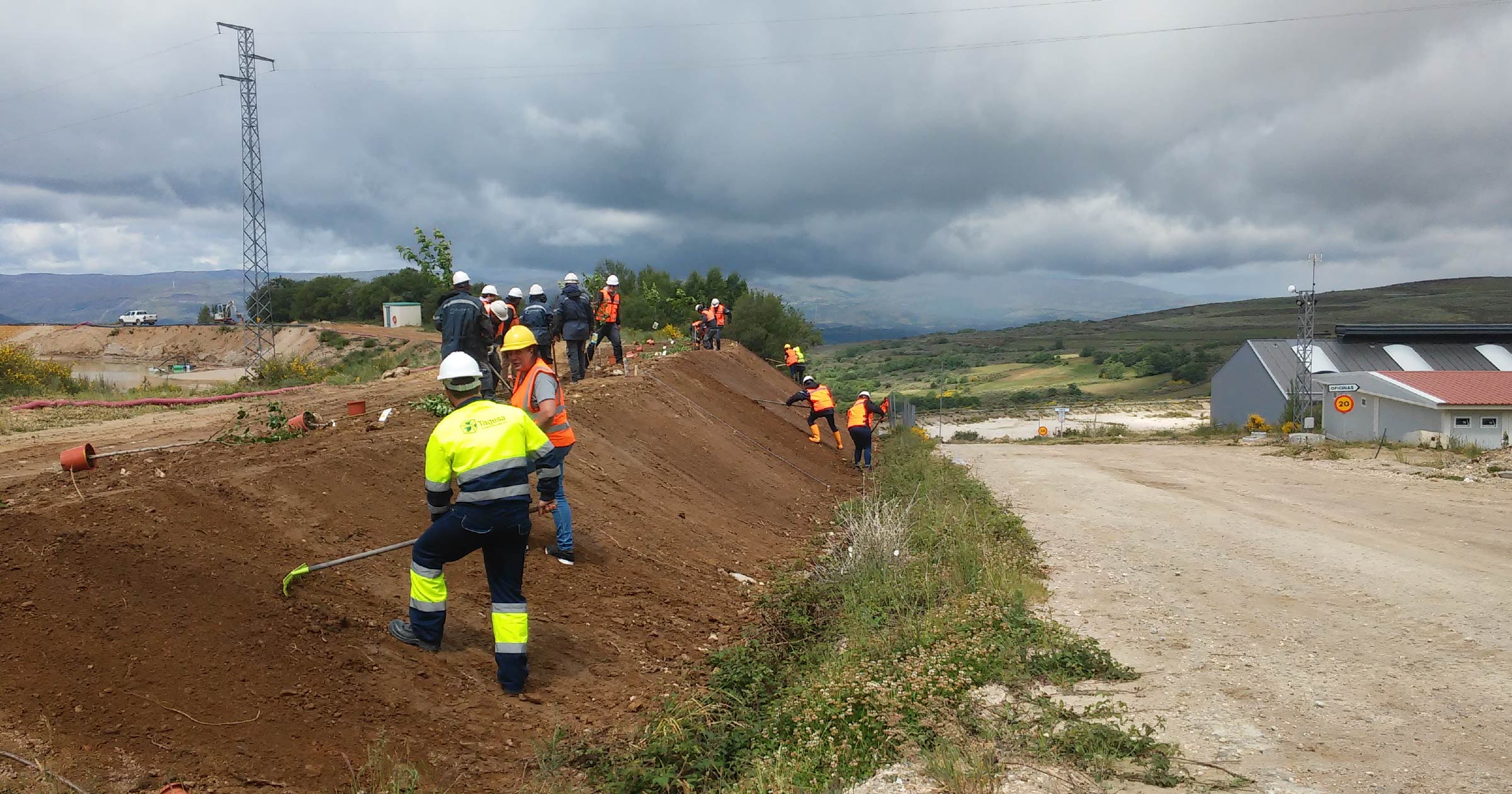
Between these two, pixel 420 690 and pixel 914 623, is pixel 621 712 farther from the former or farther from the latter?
pixel 914 623

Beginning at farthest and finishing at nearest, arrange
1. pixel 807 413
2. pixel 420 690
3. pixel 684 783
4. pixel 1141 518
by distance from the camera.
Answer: pixel 807 413 < pixel 1141 518 < pixel 420 690 < pixel 684 783

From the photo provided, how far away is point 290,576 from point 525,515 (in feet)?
5.38

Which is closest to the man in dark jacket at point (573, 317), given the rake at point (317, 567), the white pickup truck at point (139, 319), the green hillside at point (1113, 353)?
the rake at point (317, 567)

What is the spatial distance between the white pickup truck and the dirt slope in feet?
250

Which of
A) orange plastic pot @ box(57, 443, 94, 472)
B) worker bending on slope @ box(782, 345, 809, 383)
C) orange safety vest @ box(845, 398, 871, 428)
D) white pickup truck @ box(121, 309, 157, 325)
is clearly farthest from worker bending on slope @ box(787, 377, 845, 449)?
white pickup truck @ box(121, 309, 157, 325)

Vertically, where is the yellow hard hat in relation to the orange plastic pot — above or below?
above

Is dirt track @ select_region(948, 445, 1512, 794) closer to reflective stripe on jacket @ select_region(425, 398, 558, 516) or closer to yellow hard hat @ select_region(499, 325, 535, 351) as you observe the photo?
reflective stripe on jacket @ select_region(425, 398, 558, 516)

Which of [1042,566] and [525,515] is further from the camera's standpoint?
[1042,566]

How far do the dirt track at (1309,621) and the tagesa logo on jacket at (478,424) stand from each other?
4523 mm

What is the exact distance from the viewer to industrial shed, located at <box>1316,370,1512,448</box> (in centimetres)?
3712

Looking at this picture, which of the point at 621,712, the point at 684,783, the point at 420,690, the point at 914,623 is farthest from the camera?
the point at 914,623

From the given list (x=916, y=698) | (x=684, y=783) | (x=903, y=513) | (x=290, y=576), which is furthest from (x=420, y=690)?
(x=903, y=513)

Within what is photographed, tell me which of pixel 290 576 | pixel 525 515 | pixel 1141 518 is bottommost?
pixel 1141 518

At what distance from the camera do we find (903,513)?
464 inches
